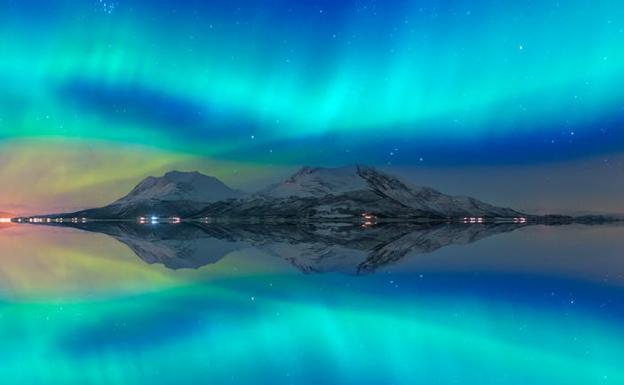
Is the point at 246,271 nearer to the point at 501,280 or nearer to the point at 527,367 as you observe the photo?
the point at 501,280

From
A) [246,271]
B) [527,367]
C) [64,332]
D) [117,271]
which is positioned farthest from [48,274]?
[527,367]

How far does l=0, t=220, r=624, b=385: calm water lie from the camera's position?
14.5m

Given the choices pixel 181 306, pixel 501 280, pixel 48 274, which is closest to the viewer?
pixel 181 306

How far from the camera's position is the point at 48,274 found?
34.5 m

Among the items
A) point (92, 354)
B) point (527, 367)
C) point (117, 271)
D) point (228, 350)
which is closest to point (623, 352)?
point (527, 367)

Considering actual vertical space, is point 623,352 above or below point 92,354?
below

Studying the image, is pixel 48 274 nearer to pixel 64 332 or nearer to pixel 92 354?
pixel 64 332

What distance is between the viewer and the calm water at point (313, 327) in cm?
1448

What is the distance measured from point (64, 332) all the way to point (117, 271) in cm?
1794

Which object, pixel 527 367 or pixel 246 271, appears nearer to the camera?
pixel 527 367

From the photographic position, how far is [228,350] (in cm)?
1639

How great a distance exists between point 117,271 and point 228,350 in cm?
2175

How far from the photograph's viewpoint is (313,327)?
18.9 meters

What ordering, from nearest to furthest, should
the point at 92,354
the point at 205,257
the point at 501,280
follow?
the point at 92,354, the point at 501,280, the point at 205,257
